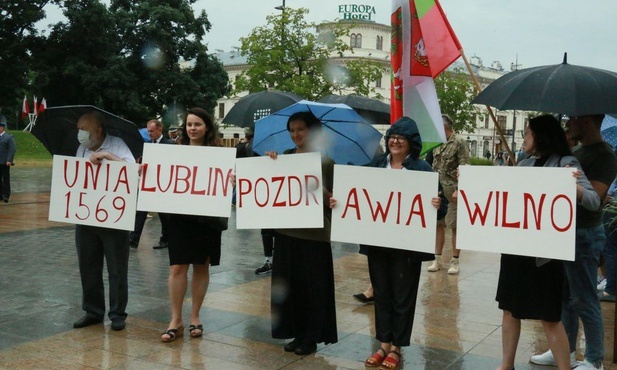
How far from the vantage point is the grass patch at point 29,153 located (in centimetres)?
4022

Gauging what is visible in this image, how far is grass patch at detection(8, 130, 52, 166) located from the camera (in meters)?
40.2

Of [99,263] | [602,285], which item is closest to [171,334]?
[99,263]

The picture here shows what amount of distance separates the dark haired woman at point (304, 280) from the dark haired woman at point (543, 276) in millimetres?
1370

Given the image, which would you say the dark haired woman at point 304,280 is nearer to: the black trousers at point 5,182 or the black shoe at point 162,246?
the black shoe at point 162,246

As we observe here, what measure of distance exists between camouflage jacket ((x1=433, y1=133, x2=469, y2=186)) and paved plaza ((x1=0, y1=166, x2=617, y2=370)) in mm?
1303

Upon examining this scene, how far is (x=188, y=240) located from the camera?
18.6 feet

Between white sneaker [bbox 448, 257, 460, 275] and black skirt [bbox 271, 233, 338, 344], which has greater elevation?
black skirt [bbox 271, 233, 338, 344]

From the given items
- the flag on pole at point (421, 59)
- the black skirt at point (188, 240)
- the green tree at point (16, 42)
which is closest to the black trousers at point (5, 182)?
the green tree at point (16, 42)

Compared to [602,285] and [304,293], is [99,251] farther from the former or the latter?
[602,285]

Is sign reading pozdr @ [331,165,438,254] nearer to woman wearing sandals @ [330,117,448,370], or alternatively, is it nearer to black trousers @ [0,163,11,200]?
woman wearing sandals @ [330,117,448,370]

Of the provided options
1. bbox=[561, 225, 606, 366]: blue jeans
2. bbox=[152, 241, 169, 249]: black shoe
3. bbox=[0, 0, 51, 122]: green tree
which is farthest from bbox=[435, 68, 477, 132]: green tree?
bbox=[561, 225, 606, 366]: blue jeans

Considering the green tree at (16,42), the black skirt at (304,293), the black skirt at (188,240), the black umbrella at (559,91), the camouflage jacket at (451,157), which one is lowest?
the black skirt at (304,293)

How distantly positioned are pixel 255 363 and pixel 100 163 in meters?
2.22

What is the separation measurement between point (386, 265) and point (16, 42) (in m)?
24.6
